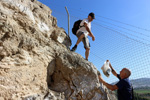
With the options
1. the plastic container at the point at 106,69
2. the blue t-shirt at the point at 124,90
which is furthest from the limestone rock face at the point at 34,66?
the blue t-shirt at the point at 124,90

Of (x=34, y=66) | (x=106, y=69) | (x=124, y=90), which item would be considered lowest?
(x=124, y=90)

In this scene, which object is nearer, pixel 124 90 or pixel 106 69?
pixel 124 90

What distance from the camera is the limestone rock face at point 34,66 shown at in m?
2.28

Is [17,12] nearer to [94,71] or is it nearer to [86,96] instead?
[94,71]

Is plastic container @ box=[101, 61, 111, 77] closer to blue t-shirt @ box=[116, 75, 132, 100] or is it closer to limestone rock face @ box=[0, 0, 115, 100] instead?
limestone rock face @ box=[0, 0, 115, 100]

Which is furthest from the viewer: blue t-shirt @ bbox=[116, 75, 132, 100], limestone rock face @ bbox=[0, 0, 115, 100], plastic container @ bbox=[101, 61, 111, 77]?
plastic container @ bbox=[101, 61, 111, 77]

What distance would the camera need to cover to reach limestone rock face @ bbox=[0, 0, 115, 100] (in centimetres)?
228

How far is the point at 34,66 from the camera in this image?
8.84ft

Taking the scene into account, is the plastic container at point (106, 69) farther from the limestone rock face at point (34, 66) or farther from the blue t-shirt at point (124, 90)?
the blue t-shirt at point (124, 90)

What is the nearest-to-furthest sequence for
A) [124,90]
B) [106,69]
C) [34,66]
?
[34,66]
[124,90]
[106,69]

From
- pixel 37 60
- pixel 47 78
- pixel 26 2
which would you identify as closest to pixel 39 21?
pixel 26 2

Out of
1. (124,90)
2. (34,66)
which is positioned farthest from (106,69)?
(34,66)

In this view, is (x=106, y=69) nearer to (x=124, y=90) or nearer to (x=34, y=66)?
(x=124, y=90)

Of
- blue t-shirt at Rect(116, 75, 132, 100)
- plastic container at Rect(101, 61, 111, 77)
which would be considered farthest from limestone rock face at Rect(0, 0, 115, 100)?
blue t-shirt at Rect(116, 75, 132, 100)
